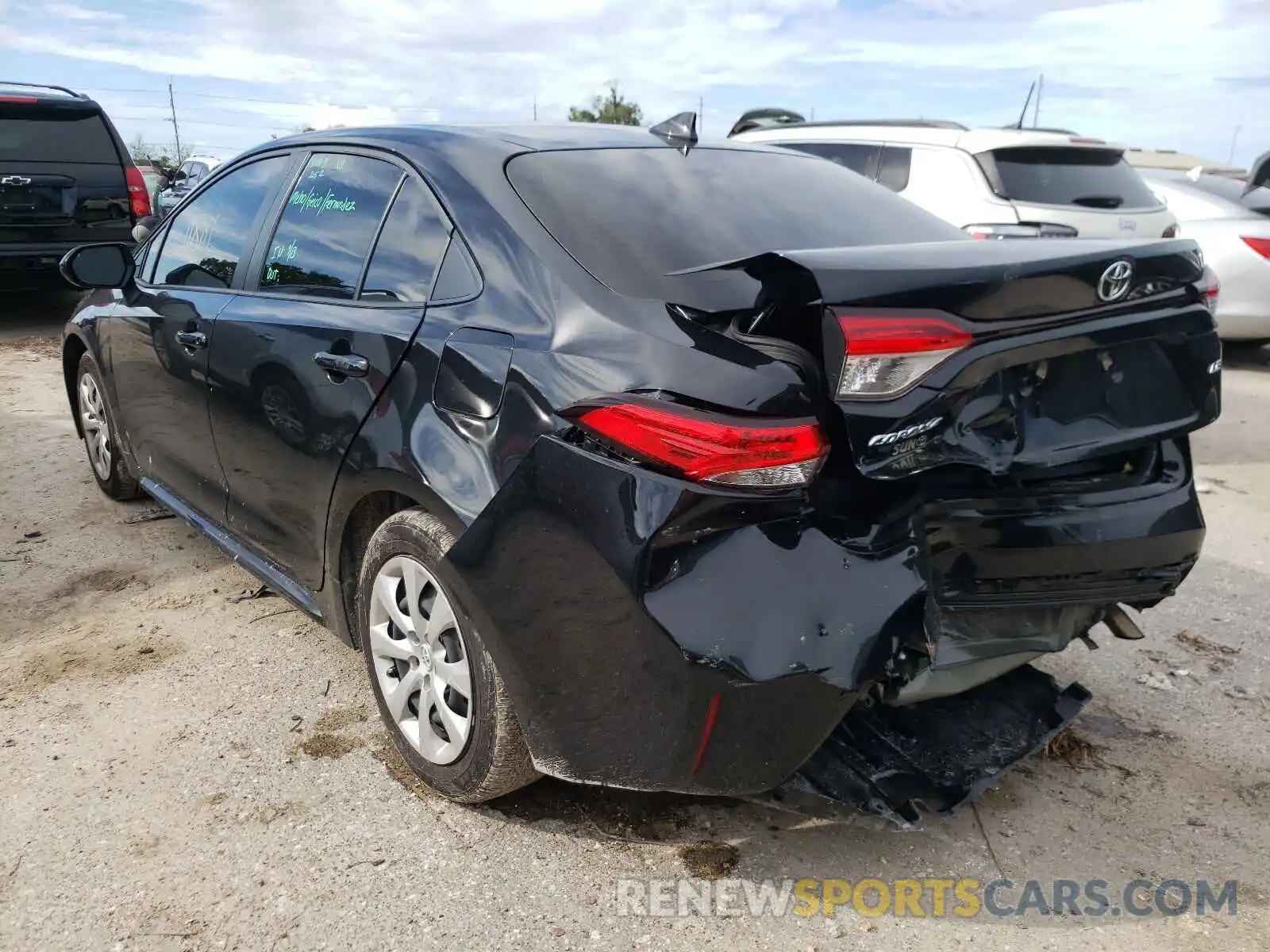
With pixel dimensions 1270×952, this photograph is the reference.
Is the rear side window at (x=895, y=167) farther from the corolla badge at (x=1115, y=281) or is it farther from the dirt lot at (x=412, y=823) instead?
the corolla badge at (x=1115, y=281)

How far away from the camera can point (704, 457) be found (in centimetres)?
188

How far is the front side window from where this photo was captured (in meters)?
3.29

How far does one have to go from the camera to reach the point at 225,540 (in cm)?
343

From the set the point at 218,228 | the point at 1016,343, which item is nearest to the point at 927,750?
the point at 1016,343

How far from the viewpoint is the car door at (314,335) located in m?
2.55

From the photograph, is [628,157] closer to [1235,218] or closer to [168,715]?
[168,715]

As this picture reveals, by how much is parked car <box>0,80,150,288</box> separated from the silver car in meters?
8.73

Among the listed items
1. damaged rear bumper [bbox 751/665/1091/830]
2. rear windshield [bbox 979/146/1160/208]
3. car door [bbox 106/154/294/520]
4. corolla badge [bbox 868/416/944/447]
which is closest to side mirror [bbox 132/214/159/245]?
car door [bbox 106/154/294/520]

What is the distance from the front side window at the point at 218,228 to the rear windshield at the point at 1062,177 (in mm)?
4633

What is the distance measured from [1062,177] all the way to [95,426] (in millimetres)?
5765

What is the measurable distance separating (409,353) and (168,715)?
1388 mm

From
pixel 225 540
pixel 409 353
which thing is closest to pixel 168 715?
pixel 225 540

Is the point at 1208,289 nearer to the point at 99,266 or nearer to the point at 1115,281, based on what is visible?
the point at 1115,281

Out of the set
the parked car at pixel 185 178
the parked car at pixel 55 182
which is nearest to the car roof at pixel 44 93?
the parked car at pixel 55 182
